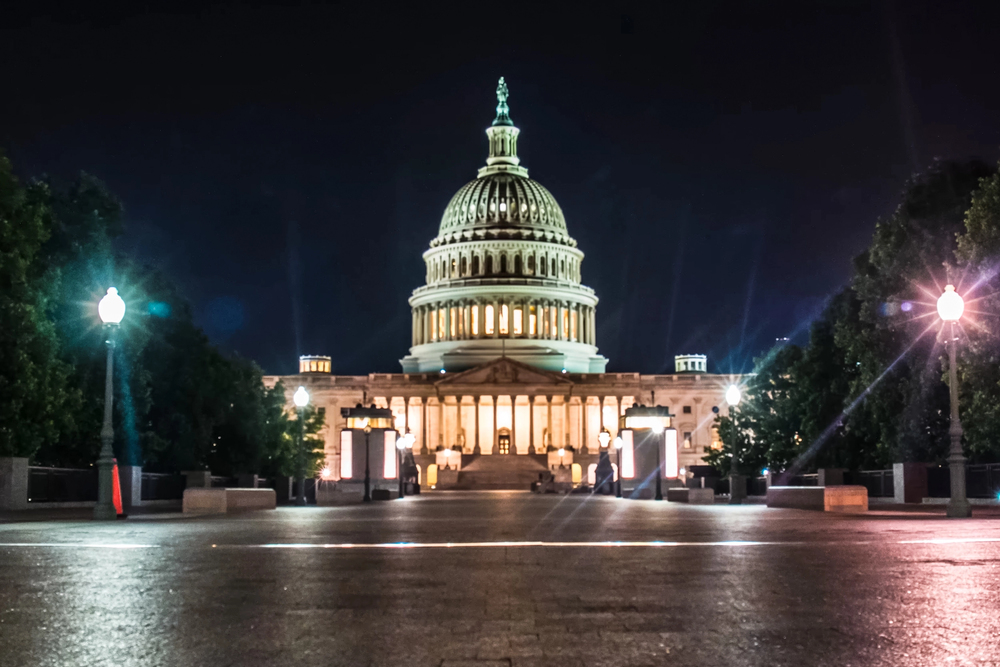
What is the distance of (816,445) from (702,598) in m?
60.4

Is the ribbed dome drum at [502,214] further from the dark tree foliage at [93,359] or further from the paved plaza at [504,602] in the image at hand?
the paved plaza at [504,602]

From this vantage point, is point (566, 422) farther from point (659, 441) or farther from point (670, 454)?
point (659, 441)

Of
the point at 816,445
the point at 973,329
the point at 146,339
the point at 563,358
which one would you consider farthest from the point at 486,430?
the point at 973,329

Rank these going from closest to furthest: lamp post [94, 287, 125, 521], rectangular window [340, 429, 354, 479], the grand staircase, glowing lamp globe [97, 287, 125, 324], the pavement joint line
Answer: the pavement joint line → lamp post [94, 287, 125, 521] → glowing lamp globe [97, 287, 125, 324] → rectangular window [340, 429, 354, 479] → the grand staircase

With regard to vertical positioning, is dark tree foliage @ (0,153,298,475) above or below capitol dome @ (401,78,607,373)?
below

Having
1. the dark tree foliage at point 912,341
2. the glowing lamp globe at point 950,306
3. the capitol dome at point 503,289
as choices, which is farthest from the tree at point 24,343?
the capitol dome at point 503,289

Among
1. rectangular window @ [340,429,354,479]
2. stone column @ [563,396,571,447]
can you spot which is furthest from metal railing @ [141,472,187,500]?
stone column @ [563,396,571,447]

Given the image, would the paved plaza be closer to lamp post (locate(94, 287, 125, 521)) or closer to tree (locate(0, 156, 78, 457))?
lamp post (locate(94, 287, 125, 521))

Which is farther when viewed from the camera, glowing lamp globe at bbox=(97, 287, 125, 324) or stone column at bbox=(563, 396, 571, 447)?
stone column at bbox=(563, 396, 571, 447)

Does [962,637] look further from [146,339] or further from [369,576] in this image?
[146,339]

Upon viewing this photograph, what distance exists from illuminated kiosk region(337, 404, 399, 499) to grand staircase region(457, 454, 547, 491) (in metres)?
48.2

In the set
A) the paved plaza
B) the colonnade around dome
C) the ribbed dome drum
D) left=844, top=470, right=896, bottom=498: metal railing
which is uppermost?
the ribbed dome drum

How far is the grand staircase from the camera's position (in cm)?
11488

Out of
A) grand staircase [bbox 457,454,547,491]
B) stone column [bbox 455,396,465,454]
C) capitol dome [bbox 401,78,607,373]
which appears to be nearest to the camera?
grand staircase [bbox 457,454,547,491]
